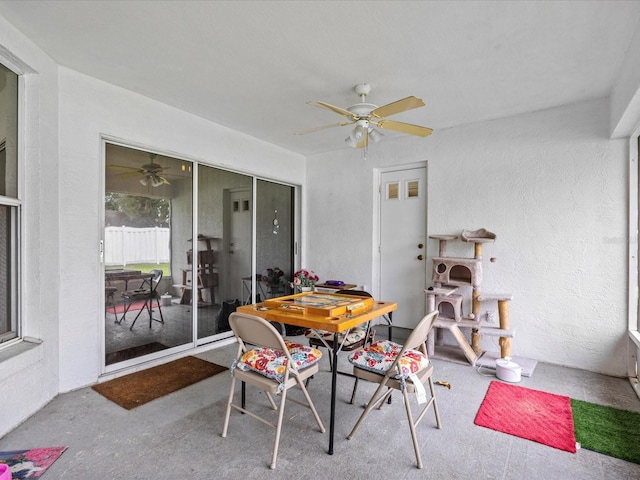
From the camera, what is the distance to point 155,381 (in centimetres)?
302

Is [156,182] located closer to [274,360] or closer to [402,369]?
[274,360]

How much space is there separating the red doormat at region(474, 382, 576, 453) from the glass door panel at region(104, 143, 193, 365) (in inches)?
122

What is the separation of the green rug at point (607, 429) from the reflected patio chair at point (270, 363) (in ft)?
5.67

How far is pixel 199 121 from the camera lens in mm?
3869

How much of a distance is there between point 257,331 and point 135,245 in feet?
7.02

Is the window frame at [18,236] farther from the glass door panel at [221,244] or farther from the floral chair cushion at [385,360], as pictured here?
the floral chair cushion at [385,360]

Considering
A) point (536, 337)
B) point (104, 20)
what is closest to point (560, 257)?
point (536, 337)

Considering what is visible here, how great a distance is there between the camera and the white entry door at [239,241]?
14.4 feet

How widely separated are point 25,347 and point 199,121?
269 centimetres

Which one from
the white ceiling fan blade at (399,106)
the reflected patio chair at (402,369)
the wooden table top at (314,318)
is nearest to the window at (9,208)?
the wooden table top at (314,318)

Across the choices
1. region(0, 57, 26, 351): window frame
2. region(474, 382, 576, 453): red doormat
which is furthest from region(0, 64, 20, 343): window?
region(474, 382, 576, 453): red doormat

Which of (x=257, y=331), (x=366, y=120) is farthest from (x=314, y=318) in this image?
(x=366, y=120)

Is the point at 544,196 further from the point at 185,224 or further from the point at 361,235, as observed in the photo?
the point at 185,224

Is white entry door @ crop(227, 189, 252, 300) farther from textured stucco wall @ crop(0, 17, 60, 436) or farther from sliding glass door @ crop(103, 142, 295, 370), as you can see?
textured stucco wall @ crop(0, 17, 60, 436)
